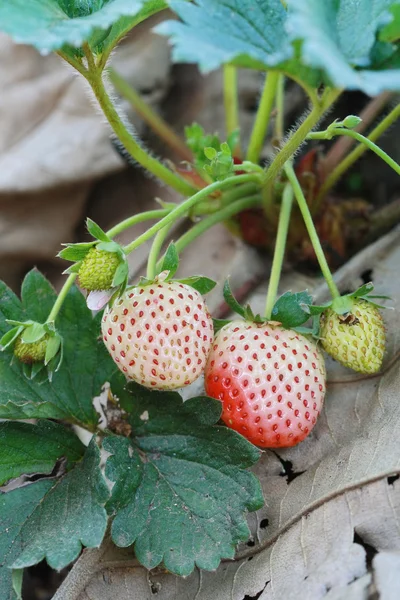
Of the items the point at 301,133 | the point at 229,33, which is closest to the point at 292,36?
the point at 229,33

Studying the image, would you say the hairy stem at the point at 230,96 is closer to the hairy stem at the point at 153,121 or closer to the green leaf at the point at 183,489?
the hairy stem at the point at 153,121

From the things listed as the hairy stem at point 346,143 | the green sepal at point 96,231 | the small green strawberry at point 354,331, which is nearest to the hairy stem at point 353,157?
the hairy stem at point 346,143

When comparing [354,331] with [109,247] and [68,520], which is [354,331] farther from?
[68,520]

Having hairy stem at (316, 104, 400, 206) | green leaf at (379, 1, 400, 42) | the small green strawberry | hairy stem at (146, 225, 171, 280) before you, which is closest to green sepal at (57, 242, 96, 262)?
hairy stem at (146, 225, 171, 280)

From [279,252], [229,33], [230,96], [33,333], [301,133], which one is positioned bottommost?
[33,333]

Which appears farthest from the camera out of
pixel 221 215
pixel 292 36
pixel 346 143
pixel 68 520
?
pixel 346 143

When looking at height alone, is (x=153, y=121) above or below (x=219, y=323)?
above
